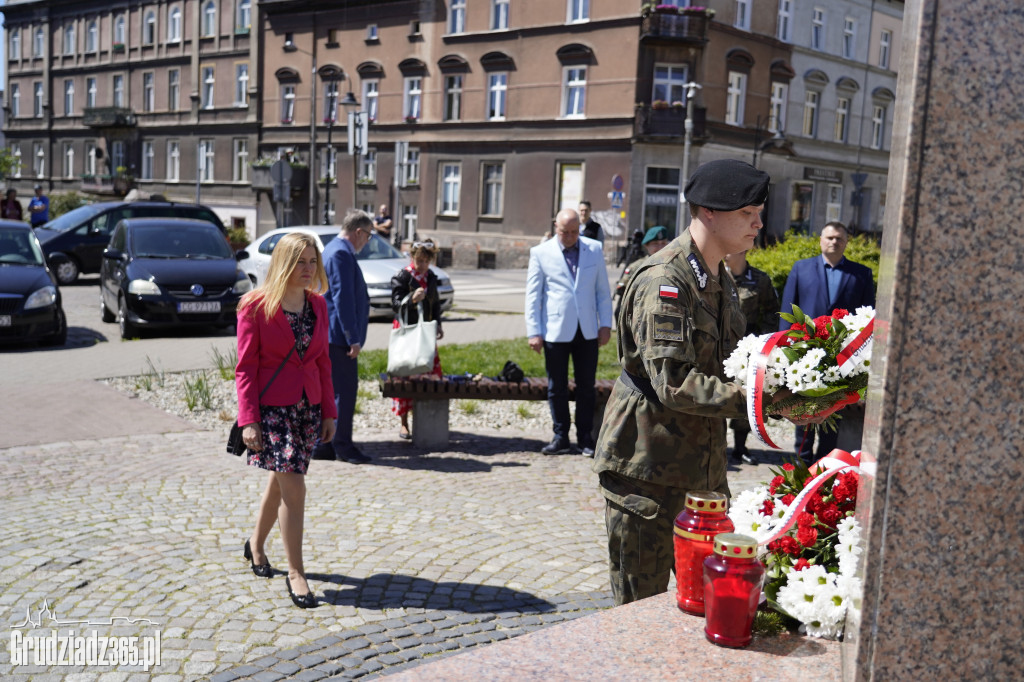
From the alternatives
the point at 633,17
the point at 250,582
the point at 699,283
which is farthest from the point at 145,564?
the point at 633,17

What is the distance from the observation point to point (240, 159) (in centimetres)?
5116

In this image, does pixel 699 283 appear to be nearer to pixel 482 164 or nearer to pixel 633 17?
pixel 633 17

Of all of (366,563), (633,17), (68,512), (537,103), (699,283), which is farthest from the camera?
(537,103)

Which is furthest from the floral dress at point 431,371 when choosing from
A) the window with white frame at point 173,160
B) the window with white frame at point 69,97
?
the window with white frame at point 69,97

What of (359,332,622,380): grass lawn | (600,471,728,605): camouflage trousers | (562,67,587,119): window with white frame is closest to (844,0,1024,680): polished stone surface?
(600,471,728,605): camouflage trousers

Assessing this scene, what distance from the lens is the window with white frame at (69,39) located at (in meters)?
60.8

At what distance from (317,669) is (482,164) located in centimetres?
3745

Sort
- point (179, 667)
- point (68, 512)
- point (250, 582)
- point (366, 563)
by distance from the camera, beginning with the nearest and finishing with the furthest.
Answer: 1. point (179, 667)
2. point (250, 582)
3. point (366, 563)
4. point (68, 512)

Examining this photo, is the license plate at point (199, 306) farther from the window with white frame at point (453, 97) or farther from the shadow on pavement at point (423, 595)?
the window with white frame at point (453, 97)

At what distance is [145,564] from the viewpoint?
553 centimetres

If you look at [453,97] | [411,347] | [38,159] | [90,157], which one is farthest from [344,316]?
[38,159]

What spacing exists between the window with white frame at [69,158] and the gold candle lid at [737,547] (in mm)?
65033

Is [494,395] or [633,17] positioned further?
[633,17]

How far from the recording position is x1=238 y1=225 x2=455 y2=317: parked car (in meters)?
17.2
